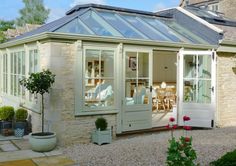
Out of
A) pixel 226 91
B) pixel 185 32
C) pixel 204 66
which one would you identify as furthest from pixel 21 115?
pixel 226 91

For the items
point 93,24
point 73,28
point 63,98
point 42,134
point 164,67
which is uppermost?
point 93,24

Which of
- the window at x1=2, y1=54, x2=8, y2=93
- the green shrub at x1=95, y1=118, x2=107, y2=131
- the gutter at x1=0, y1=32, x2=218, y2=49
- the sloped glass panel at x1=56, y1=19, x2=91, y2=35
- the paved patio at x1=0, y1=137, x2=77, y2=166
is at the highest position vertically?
the sloped glass panel at x1=56, y1=19, x2=91, y2=35

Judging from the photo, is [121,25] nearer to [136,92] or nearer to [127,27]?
[127,27]

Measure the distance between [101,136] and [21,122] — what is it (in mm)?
2502

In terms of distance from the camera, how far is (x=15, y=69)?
1081cm

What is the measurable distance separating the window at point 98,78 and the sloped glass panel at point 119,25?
2.82 ft

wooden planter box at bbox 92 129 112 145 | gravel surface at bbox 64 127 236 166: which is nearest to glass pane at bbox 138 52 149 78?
gravel surface at bbox 64 127 236 166

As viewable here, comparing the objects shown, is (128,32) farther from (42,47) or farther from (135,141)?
(135,141)

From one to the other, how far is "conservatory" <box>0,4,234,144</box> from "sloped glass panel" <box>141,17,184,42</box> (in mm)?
48

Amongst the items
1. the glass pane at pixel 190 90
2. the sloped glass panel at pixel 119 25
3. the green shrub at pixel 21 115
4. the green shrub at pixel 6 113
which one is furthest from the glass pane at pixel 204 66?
the green shrub at pixel 6 113

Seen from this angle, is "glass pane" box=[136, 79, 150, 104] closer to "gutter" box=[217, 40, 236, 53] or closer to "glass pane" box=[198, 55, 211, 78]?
"glass pane" box=[198, 55, 211, 78]

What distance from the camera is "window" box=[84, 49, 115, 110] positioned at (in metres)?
7.93

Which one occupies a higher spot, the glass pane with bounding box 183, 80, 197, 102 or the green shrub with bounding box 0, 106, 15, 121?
the glass pane with bounding box 183, 80, 197, 102

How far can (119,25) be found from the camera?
9.21 meters
